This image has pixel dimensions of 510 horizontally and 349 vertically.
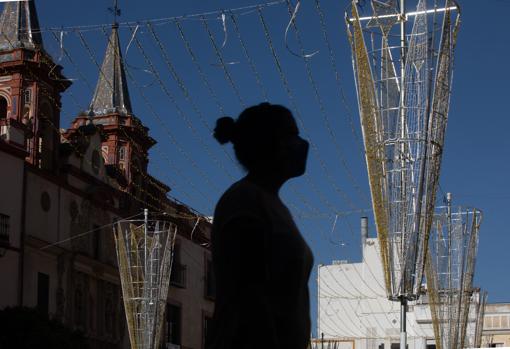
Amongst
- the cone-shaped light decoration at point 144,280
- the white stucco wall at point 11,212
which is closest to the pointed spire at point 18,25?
the white stucco wall at point 11,212

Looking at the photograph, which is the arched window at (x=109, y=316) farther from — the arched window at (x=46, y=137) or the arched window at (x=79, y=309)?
the arched window at (x=46, y=137)

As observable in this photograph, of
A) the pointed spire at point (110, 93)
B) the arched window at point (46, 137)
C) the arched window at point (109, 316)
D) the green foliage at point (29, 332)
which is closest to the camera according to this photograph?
the green foliage at point (29, 332)

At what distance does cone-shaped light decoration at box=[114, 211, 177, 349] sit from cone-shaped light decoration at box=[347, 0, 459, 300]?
1332 centimetres

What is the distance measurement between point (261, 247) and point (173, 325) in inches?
1530

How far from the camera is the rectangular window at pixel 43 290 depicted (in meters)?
31.0

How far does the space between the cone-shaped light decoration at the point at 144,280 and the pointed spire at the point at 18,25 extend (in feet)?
23.0

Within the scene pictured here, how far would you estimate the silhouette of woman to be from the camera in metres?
3.63

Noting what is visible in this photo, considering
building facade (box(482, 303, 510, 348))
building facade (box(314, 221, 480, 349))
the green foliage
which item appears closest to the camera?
the green foliage

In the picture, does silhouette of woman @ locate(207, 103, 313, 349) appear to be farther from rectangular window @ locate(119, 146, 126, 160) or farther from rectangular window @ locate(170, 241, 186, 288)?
rectangular window @ locate(170, 241, 186, 288)

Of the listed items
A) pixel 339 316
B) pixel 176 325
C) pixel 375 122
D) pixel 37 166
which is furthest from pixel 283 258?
pixel 339 316

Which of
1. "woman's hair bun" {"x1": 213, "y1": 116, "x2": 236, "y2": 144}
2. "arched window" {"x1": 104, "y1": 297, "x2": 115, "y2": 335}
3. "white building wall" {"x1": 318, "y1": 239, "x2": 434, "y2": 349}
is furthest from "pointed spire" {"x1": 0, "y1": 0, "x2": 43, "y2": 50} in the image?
"woman's hair bun" {"x1": 213, "y1": 116, "x2": 236, "y2": 144}

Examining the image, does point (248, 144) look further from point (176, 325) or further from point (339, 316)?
point (339, 316)

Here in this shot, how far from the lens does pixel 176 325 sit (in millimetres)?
42156

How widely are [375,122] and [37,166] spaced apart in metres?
17.3
